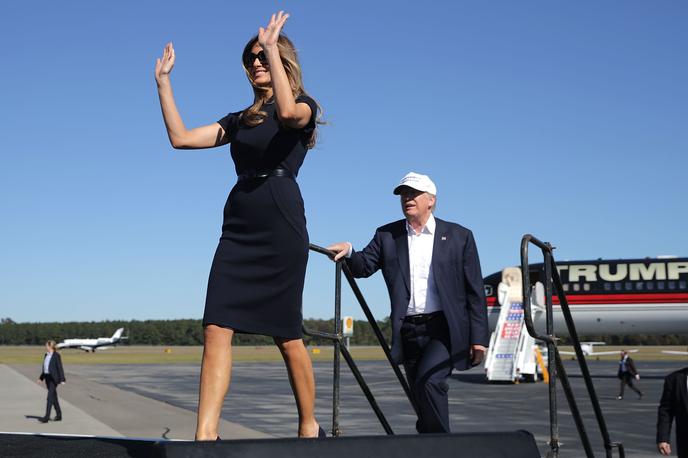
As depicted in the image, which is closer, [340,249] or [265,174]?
[265,174]

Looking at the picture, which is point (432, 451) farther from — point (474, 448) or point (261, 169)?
point (261, 169)

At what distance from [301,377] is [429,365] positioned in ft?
3.00

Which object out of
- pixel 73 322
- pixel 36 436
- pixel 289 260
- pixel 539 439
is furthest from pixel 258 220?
pixel 73 322

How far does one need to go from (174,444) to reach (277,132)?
1.49 meters

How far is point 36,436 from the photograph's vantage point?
477 centimetres

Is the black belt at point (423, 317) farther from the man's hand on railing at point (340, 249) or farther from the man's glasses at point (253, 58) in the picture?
the man's glasses at point (253, 58)

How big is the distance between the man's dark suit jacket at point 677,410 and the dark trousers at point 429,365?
108 inches

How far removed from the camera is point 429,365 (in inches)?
173

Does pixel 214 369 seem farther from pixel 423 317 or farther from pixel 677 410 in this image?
pixel 677 410

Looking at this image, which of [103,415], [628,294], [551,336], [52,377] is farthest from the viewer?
[628,294]

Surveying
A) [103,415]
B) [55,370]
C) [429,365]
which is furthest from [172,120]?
[103,415]

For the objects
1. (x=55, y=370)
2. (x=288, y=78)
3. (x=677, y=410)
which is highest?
(x=288, y=78)

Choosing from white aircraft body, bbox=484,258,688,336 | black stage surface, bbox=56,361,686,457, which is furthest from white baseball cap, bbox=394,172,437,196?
white aircraft body, bbox=484,258,688,336

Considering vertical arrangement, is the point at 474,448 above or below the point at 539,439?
above
